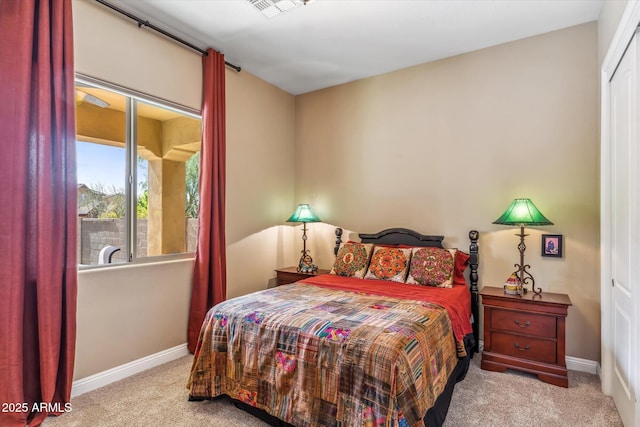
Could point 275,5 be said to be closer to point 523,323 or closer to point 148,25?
point 148,25

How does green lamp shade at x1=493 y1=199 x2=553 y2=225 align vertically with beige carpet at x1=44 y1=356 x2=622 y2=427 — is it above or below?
above

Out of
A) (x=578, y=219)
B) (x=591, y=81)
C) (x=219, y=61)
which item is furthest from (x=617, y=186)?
(x=219, y=61)

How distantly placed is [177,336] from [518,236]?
130 inches

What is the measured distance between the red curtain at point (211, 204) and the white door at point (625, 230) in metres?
3.11

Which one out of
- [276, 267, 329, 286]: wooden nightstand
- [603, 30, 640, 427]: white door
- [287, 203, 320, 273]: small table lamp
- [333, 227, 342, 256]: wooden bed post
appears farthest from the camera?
[333, 227, 342, 256]: wooden bed post

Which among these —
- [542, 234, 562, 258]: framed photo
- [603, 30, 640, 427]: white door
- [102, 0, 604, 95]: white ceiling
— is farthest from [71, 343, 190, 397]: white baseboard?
[542, 234, 562, 258]: framed photo

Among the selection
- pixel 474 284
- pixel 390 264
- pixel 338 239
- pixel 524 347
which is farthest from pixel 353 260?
pixel 524 347

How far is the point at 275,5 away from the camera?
8.61 ft

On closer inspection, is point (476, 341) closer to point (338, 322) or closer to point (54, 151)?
point (338, 322)

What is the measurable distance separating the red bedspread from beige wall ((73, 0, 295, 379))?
1143 millimetres

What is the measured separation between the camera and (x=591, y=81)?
2.80m

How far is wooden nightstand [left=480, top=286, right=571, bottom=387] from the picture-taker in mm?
2521

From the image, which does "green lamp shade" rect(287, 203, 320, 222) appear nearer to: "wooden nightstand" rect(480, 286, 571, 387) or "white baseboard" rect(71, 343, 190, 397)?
"white baseboard" rect(71, 343, 190, 397)

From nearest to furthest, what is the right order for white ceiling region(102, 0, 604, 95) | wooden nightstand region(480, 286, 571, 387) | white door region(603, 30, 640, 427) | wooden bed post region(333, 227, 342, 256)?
white door region(603, 30, 640, 427), wooden nightstand region(480, 286, 571, 387), white ceiling region(102, 0, 604, 95), wooden bed post region(333, 227, 342, 256)
